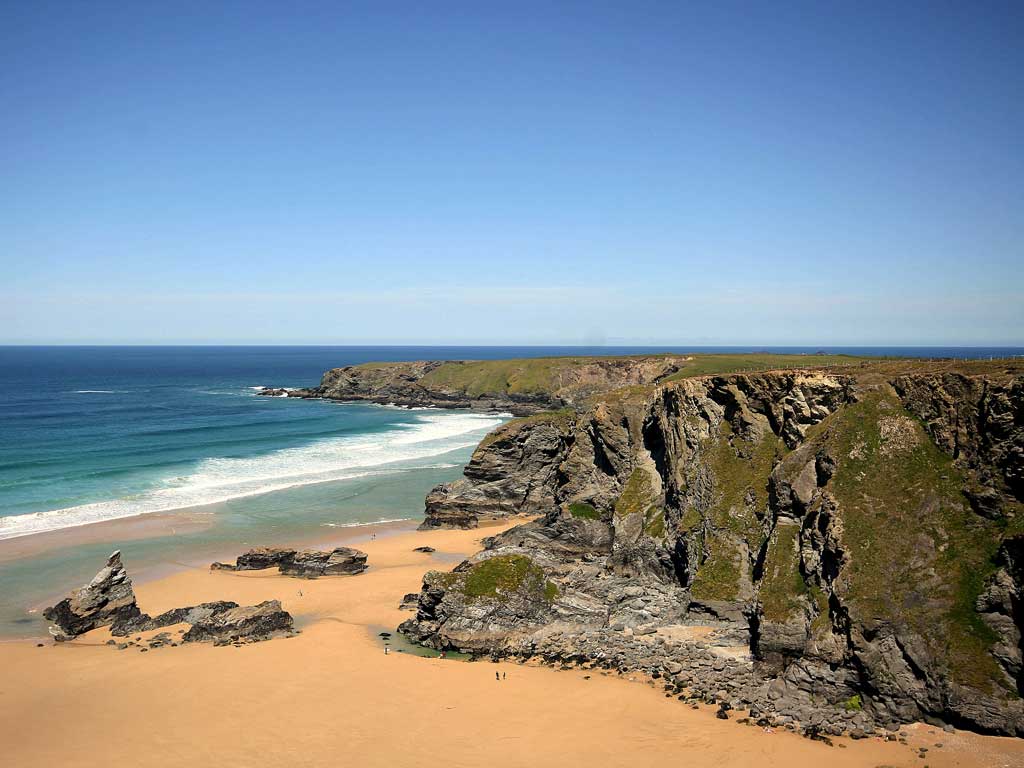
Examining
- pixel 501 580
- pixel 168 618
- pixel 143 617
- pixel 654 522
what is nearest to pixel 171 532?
pixel 143 617

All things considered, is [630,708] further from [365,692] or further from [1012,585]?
[1012,585]

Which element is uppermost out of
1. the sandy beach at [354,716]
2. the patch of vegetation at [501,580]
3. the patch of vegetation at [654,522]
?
the patch of vegetation at [654,522]

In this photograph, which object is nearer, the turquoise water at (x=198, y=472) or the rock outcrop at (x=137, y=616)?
the rock outcrop at (x=137, y=616)

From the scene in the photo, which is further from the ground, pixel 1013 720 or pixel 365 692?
pixel 1013 720

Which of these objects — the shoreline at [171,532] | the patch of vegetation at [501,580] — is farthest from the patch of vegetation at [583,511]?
the shoreline at [171,532]

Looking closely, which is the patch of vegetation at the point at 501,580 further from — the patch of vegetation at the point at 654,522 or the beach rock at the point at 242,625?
the beach rock at the point at 242,625

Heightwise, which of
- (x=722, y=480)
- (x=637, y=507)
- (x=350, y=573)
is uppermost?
(x=722, y=480)

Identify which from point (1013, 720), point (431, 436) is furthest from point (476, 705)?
Result: point (431, 436)
